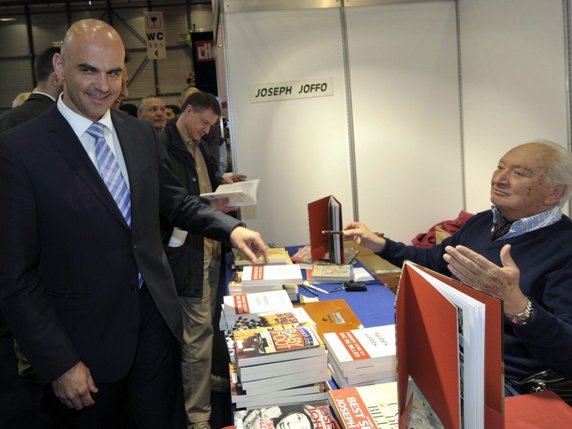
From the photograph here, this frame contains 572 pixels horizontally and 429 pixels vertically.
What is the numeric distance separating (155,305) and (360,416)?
0.87m

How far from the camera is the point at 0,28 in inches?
504

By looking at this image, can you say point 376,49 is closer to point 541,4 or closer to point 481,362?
point 541,4

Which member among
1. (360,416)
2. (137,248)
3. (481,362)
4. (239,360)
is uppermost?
(137,248)

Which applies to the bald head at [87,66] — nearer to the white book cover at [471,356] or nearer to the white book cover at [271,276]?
the white book cover at [271,276]

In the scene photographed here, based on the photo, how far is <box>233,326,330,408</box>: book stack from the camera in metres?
1.33

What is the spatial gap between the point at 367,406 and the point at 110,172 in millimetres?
1078

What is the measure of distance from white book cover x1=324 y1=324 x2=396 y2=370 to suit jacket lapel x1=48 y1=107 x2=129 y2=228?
2.73 ft

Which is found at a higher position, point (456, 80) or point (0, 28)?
point (0, 28)

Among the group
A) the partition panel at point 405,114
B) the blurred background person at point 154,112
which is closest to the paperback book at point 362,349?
the partition panel at point 405,114

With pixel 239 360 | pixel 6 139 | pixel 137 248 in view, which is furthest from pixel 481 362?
pixel 6 139

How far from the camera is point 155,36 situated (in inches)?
334

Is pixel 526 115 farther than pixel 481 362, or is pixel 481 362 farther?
pixel 526 115

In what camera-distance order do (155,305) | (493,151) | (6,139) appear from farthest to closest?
(493,151) < (155,305) < (6,139)

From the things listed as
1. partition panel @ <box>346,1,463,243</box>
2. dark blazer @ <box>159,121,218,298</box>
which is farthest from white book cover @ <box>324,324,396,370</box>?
partition panel @ <box>346,1,463,243</box>
